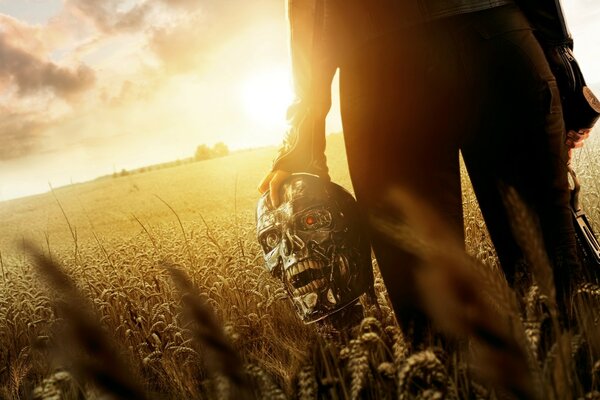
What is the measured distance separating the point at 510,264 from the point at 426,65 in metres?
0.92

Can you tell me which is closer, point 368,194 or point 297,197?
point 368,194

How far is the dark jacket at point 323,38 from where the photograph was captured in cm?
150

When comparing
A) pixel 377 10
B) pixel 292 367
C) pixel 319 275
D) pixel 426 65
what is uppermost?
pixel 377 10

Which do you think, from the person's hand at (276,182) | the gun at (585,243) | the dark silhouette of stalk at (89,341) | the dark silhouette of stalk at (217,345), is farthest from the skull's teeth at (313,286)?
the gun at (585,243)

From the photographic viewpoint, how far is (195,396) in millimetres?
1994

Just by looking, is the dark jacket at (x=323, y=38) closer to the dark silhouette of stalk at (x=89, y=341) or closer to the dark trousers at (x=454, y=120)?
the dark trousers at (x=454, y=120)

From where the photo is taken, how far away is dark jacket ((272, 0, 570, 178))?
59.1 inches

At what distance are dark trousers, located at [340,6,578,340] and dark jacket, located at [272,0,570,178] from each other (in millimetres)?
44

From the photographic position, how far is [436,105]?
1.57 meters

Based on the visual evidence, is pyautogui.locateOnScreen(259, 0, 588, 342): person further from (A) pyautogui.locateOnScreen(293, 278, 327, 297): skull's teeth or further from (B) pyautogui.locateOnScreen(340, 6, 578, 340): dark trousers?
(A) pyautogui.locateOnScreen(293, 278, 327, 297): skull's teeth

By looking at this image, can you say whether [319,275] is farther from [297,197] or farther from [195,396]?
[195,396]

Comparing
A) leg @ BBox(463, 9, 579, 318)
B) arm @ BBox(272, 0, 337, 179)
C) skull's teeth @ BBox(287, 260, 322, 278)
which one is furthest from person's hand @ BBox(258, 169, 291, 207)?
leg @ BBox(463, 9, 579, 318)

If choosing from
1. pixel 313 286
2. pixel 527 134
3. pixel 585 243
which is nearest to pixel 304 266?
pixel 313 286

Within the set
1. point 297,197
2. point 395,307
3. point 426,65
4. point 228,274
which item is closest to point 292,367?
point 395,307
